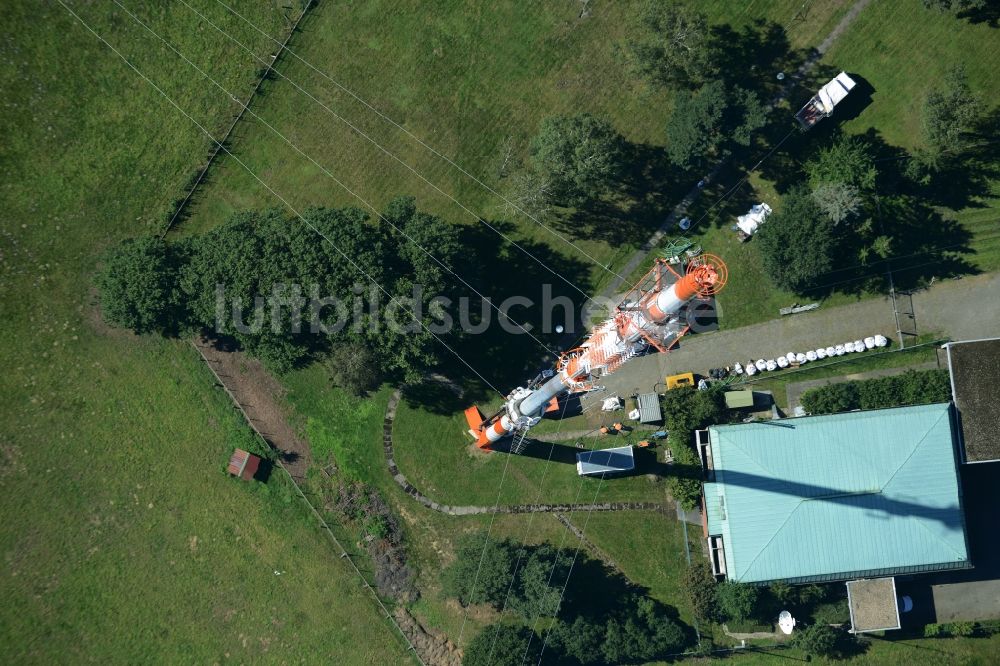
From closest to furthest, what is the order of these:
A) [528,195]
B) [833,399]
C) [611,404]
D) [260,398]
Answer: [833,399] → [528,195] → [611,404] → [260,398]

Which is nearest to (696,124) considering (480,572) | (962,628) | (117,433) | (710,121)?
(710,121)

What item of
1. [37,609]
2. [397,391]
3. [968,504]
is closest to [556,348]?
[397,391]

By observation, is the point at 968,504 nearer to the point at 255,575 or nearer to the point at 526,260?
the point at 526,260

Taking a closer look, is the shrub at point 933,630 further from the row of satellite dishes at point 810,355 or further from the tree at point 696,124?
the tree at point 696,124

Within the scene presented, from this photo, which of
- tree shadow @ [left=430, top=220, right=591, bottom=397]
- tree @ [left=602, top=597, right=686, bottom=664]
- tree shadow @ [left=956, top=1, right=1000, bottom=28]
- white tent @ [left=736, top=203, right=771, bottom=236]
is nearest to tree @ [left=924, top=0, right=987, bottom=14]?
tree shadow @ [left=956, top=1, right=1000, bottom=28]

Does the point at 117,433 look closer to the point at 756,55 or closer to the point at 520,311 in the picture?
the point at 520,311

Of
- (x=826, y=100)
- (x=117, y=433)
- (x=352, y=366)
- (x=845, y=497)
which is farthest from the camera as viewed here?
(x=117, y=433)
